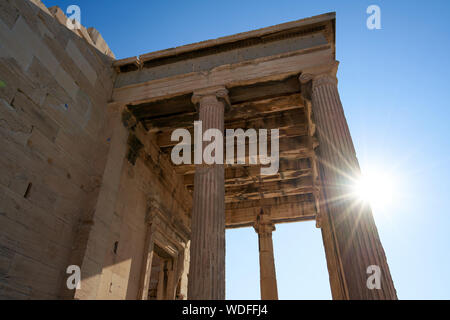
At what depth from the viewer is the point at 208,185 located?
27.9ft

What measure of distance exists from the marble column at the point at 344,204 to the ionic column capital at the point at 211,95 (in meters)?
2.43

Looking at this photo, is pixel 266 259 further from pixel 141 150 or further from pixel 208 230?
pixel 208 230

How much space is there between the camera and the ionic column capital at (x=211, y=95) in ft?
33.1

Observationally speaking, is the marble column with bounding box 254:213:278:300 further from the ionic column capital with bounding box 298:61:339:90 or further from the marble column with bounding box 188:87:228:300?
the ionic column capital with bounding box 298:61:339:90

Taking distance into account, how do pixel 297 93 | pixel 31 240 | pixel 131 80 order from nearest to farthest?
pixel 31 240 < pixel 297 93 < pixel 131 80

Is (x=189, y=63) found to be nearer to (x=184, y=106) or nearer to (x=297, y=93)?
(x=184, y=106)

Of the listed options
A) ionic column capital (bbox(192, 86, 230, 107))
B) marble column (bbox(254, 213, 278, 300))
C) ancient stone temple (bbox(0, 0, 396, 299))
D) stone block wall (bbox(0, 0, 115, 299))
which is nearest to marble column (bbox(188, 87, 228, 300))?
ancient stone temple (bbox(0, 0, 396, 299))

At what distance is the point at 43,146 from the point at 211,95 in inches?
194

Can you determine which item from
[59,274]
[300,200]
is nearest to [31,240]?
[59,274]

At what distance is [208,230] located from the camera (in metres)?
7.80

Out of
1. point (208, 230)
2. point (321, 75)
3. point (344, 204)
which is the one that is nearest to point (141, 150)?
point (208, 230)

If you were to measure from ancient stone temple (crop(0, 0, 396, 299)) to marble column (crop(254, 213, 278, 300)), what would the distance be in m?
0.09
